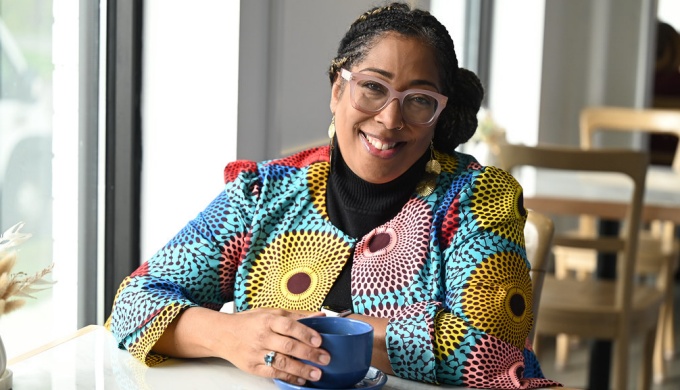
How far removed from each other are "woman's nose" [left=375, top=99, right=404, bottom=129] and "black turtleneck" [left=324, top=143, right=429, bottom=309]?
11 cm

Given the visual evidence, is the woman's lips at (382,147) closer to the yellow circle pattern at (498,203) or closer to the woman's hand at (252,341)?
the yellow circle pattern at (498,203)

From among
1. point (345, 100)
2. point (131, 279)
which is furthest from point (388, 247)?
point (131, 279)

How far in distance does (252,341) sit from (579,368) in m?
2.92

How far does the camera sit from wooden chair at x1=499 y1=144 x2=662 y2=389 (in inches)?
101

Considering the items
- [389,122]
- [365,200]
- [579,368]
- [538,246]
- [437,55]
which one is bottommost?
[579,368]

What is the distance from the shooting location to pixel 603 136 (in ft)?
18.2

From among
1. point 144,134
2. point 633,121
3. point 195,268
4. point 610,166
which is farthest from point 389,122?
point 633,121

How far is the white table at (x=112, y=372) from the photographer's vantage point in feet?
3.75

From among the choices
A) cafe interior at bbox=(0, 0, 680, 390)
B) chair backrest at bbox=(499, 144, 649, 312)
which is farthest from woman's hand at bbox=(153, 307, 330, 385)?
chair backrest at bbox=(499, 144, 649, 312)

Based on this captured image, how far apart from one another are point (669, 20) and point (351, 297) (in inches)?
213

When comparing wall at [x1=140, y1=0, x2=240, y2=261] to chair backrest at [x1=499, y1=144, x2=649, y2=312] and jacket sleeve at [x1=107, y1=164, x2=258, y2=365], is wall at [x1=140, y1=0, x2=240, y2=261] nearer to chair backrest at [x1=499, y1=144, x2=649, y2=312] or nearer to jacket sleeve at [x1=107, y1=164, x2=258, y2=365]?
jacket sleeve at [x1=107, y1=164, x2=258, y2=365]

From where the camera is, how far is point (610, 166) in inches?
101

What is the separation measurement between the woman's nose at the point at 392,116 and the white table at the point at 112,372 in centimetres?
44

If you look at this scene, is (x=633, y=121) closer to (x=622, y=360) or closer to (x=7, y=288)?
(x=622, y=360)
